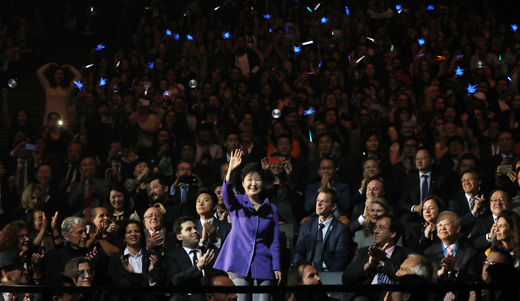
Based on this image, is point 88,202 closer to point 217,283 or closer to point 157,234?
point 157,234

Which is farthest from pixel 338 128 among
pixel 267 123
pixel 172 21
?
pixel 172 21

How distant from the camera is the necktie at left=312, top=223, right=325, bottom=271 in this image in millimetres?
6250

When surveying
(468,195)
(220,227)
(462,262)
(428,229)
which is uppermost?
(468,195)

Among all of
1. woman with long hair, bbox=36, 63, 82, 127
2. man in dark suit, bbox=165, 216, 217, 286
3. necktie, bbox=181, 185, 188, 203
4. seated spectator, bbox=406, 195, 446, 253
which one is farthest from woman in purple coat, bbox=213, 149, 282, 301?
woman with long hair, bbox=36, 63, 82, 127

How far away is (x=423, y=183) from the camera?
25.3 ft

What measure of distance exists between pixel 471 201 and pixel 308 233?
184cm

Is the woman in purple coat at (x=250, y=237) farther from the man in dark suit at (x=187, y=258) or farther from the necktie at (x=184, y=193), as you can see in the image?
the necktie at (x=184, y=193)

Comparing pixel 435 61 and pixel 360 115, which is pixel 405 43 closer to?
pixel 435 61

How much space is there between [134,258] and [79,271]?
0.76 meters

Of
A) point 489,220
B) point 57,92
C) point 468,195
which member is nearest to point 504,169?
point 468,195

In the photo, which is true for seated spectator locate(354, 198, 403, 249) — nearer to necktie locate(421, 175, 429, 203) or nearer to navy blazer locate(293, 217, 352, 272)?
navy blazer locate(293, 217, 352, 272)

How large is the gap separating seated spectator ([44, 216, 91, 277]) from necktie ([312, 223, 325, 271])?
78.7 inches

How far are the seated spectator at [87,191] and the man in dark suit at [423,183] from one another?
3.29 metres

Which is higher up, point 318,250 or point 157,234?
point 157,234
